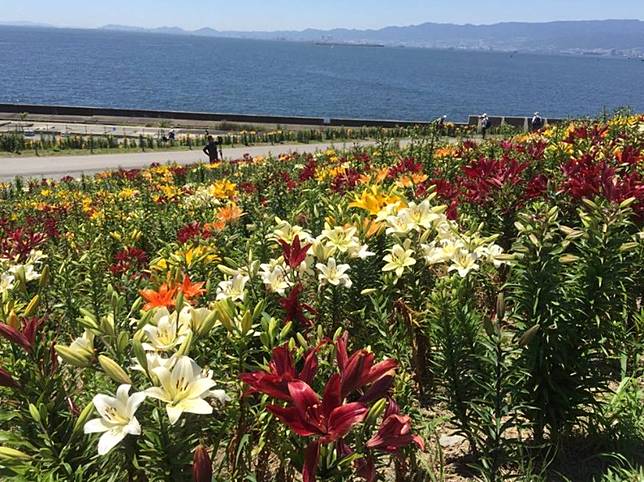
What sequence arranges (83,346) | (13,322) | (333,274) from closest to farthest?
1. (83,346)
2. (13,322)
3. (333,274)

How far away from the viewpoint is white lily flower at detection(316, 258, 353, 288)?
2075 mm

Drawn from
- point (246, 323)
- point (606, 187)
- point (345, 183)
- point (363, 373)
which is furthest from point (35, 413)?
point (345, 183)

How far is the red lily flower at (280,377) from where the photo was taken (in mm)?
1296

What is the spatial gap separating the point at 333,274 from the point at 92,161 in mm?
23912

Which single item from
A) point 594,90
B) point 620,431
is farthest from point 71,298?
point 594,90

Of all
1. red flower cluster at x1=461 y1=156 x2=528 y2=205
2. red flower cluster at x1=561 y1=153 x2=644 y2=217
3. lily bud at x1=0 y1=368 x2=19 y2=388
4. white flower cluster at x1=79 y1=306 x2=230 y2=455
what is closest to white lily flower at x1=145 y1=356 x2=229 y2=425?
white flower cluster at x1=79 y1=306 x2=230 y2=455

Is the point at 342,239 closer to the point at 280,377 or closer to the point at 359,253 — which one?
the point at 359,253

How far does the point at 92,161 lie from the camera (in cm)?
2359

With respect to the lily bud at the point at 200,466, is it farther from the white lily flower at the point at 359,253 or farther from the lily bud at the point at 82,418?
the white lily flower at the point at 359,253

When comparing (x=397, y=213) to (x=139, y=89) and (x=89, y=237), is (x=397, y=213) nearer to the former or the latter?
(x=89, y=237)

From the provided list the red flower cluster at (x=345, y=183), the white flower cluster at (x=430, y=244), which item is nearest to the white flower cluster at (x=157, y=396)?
the white flower cluster at (x=430, y=244)

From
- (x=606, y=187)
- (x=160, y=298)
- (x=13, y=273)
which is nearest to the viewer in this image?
(x=160, y=298)

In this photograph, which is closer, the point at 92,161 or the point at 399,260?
the point at 399,260

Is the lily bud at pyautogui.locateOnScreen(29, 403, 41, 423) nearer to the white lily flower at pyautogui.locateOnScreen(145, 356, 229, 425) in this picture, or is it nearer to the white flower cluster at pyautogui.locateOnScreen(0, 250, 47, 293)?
the white lily flower at pyautogui.locateOnScreen(145, 356, 229, 425)
